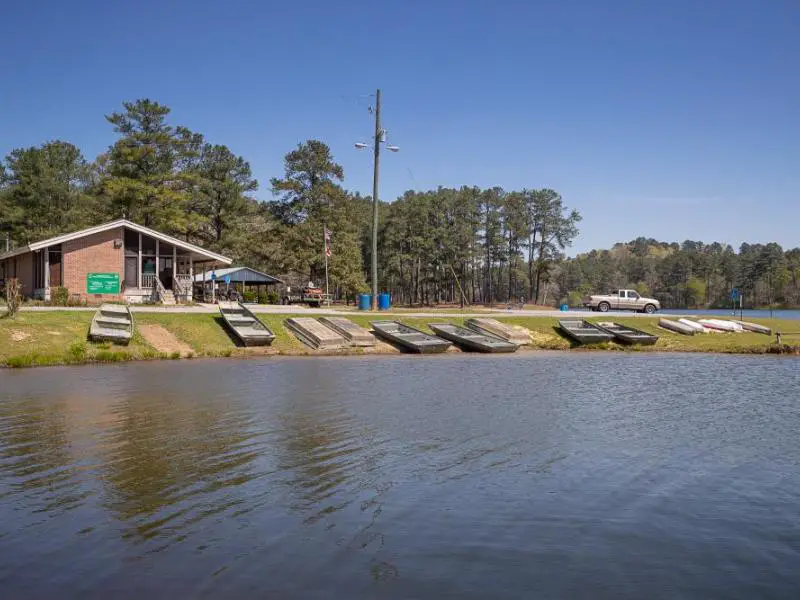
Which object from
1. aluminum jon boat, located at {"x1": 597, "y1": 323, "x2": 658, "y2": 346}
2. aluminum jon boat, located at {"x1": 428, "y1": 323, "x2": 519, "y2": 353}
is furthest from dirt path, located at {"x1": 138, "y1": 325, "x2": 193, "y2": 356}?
aluminum jon boat, located at {"x1": 597, "y1": 323, "x2": 658, "y2": 346}

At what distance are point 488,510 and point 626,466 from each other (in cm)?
296

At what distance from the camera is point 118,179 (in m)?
56.0

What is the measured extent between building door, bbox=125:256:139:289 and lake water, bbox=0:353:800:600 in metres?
27.2

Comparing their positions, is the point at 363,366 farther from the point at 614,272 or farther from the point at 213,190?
the point at 614,272

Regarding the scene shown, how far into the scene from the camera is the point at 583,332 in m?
33.2

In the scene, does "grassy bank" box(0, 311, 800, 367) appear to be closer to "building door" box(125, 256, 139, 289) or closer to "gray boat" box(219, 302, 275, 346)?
"gray boat" box(219, 302, 275, 346)

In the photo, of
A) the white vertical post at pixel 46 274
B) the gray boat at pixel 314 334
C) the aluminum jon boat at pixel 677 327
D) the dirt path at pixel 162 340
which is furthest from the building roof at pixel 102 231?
the aluminum jon boat at pixel 677 327

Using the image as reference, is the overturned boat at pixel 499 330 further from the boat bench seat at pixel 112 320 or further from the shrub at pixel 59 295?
the shrub at pixel 59 295

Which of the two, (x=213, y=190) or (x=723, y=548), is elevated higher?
(x=213, y=190)

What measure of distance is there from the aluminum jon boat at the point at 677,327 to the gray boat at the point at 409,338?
46.6 ft

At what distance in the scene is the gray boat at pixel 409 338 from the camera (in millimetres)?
28375

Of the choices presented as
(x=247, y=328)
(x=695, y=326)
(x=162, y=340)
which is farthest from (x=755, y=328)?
(x=162, y=340)

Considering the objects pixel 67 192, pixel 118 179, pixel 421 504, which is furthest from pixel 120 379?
pixel 67 192

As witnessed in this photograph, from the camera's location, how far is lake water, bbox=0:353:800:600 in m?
5.64
